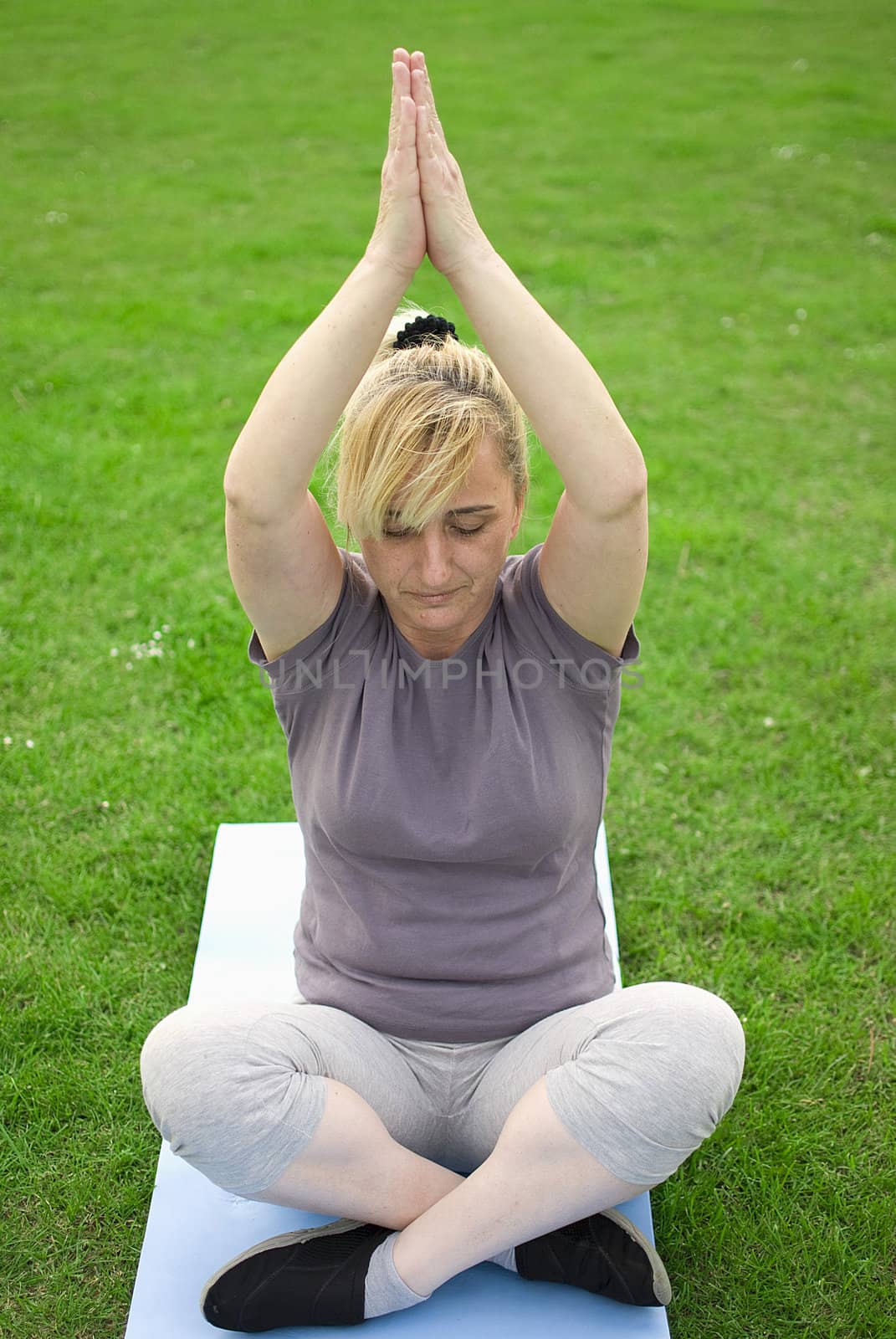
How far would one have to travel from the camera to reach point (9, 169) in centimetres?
782

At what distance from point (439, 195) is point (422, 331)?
10.5 inches

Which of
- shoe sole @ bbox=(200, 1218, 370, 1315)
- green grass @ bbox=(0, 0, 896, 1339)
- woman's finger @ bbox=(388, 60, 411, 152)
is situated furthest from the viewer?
green grass @ bbox=(0, 0, 896, 1339)

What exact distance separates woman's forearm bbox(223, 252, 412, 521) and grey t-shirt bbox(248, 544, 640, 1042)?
0.29 metres

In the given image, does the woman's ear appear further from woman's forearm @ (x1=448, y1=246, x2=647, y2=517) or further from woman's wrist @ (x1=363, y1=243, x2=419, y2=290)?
woman's wrist @ (x1=363, y1=243, x2=419, y2=290)

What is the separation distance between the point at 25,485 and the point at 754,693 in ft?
9.53

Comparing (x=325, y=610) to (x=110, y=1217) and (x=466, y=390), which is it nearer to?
(x=466, y=390)

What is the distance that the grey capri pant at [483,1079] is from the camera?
193 cm

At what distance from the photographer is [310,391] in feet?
6.22

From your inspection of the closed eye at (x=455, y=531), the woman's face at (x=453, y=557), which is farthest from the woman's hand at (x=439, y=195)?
the closed eye at (x=455, y=531)

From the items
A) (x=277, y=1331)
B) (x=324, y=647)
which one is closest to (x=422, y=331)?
(x=324, y=647)

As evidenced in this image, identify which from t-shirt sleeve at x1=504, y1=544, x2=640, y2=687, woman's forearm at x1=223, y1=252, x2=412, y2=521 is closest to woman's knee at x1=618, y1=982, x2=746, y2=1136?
t-shirt sleeve at x1=504, y1=544, x2=640, y2=687

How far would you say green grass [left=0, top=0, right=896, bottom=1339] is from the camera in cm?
250

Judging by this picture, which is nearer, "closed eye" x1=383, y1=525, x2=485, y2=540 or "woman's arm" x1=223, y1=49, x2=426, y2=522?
"woman's arm" x1=223, y1=49, x2=426, y2=522

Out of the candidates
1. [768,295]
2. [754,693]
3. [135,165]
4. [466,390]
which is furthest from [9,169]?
[466,390]
